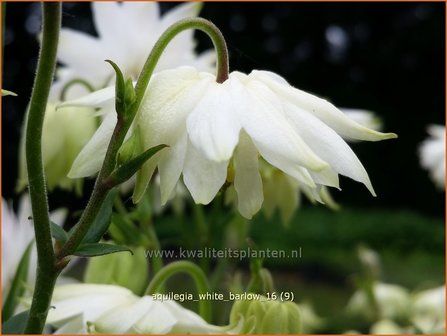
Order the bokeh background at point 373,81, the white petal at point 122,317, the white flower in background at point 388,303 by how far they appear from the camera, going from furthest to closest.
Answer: the bokeh background at point 373,81, the white flower in background at point 388,303, the white petal at point 122,317

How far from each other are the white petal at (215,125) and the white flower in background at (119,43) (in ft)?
1.11

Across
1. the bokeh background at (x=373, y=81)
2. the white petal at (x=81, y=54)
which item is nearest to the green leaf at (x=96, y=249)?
the white petal at (x=81, y=54)

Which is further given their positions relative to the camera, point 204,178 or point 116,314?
point 116,314

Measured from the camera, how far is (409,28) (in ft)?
27.4

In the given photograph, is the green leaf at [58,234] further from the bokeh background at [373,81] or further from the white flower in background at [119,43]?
the bokeh background at [373,81]

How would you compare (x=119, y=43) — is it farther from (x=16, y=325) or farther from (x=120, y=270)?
(x=16, y=325)

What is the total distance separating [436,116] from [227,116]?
8079 mm

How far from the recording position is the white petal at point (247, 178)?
421 millimetres

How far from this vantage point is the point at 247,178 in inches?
16.8

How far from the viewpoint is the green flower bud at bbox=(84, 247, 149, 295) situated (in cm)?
61

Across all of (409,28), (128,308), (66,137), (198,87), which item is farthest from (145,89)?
(409,28)

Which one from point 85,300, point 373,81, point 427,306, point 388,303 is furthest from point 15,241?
point 373,81

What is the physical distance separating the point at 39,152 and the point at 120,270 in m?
0.24

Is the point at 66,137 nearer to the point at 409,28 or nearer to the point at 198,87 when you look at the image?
the point at 198,87
